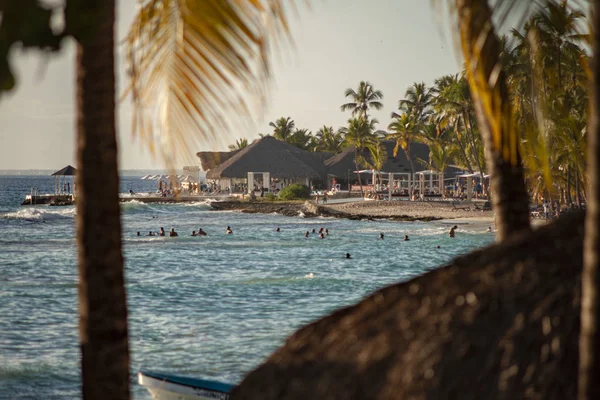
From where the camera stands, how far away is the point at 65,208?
227 feet

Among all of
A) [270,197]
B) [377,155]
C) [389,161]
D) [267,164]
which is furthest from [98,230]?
[267,164]

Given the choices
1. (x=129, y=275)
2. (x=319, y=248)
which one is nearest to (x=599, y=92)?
(x=129, y=275)

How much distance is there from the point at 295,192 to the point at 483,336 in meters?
62.1

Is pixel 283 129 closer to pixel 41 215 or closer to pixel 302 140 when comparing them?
pixel 302 140

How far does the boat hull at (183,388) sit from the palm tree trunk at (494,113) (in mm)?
5522

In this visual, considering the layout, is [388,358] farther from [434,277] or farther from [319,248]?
[319,248]

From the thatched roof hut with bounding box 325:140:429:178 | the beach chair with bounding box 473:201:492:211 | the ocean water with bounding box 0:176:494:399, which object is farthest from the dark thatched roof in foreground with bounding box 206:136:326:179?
the beach chair with bounding box 473:201:492:211

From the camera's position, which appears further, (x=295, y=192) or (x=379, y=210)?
(x=295, y=192)

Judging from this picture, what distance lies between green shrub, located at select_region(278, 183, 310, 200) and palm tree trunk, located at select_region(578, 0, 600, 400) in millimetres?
61843

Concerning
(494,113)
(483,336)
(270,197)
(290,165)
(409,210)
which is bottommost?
(409,210)

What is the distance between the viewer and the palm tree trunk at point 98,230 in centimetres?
355

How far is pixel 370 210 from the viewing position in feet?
179

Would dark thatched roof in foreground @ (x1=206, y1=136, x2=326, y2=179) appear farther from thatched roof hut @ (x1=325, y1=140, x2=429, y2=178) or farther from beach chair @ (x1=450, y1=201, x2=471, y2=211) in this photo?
beach chair @ (x1=450, y1=201, x2=471, y2=211)

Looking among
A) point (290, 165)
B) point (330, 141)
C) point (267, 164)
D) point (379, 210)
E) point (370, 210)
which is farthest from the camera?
point (330, 141)
